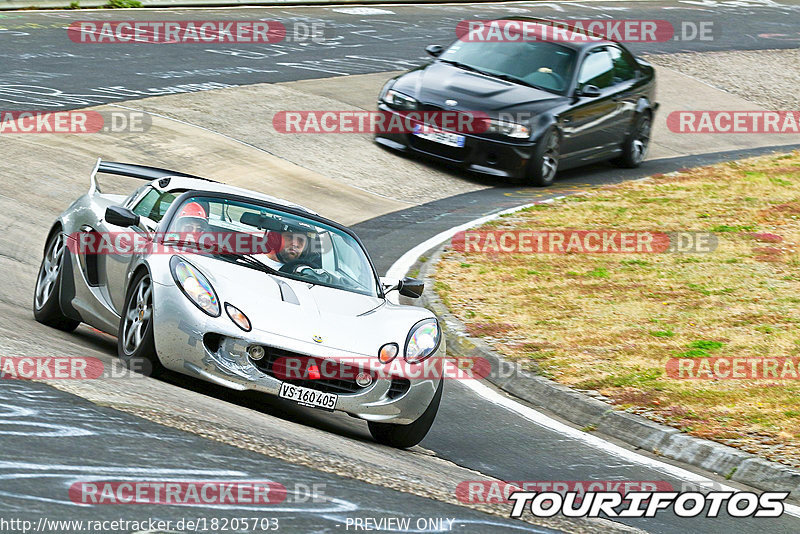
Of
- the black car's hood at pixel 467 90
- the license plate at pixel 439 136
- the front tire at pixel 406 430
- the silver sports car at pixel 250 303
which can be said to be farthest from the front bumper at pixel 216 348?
the black car's hood at pixel 467 90

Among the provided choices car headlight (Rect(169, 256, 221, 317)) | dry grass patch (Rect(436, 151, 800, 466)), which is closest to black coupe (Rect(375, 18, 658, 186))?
dry grass patch (Rect(436, 151, 800, 466))

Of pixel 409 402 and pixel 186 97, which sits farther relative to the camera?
pixel 186 97

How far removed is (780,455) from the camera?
7.62m

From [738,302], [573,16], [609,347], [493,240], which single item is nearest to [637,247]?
[493,240]

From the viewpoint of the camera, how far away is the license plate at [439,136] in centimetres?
1638

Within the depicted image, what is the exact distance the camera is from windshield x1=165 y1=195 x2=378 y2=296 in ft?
26.8

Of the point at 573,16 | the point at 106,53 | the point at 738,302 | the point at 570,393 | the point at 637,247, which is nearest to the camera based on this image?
the point at 570,393

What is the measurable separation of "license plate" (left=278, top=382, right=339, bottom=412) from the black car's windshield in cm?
1050

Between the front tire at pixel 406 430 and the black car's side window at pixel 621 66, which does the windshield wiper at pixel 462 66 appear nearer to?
the black car's side window at pixel 621 66

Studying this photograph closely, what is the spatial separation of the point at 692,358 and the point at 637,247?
4.40 meters

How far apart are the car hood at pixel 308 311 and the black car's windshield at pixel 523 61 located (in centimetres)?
966

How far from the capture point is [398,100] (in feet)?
54.8

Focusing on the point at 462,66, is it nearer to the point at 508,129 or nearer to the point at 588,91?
the point at 508,129

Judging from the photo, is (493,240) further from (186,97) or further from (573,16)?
(573,16)
